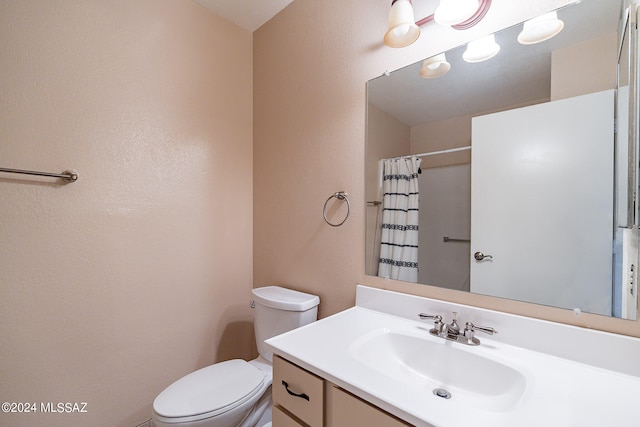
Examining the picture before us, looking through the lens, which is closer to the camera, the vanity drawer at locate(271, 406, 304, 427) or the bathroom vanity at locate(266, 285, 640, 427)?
the bathroom vanity at locate(266, 285, 640, 427)

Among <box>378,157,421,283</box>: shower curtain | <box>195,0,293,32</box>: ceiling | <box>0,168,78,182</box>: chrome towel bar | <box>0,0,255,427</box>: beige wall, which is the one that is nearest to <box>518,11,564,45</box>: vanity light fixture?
<box>378,157,421,283</box>: shower curtain

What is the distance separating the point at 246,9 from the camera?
1.69 metres

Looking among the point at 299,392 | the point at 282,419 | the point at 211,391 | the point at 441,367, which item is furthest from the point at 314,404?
the point at 211,391

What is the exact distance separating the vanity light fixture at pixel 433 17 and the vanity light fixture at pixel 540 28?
15cm

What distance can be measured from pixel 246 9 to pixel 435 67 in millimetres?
1267

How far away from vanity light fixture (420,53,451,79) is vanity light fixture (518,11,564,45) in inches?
9.3

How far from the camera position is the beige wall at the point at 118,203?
114cm

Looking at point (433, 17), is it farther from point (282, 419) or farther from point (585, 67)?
point (282, 419)

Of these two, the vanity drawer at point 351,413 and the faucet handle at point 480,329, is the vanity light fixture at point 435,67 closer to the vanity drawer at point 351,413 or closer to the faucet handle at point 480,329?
the faucet handle at point 480,329

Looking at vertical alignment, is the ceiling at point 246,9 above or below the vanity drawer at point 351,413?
above

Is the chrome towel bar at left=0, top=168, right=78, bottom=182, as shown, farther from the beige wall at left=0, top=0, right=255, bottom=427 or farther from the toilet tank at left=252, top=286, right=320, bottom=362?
the toilet tank at left=252, top=286, right=320, bottom=362

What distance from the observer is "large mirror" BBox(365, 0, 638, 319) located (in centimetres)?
77

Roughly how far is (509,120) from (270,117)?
131cm

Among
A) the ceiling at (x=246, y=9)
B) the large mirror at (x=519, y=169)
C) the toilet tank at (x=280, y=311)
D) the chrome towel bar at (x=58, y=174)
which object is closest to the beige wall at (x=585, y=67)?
the large mirror at (x=519, y=169)
